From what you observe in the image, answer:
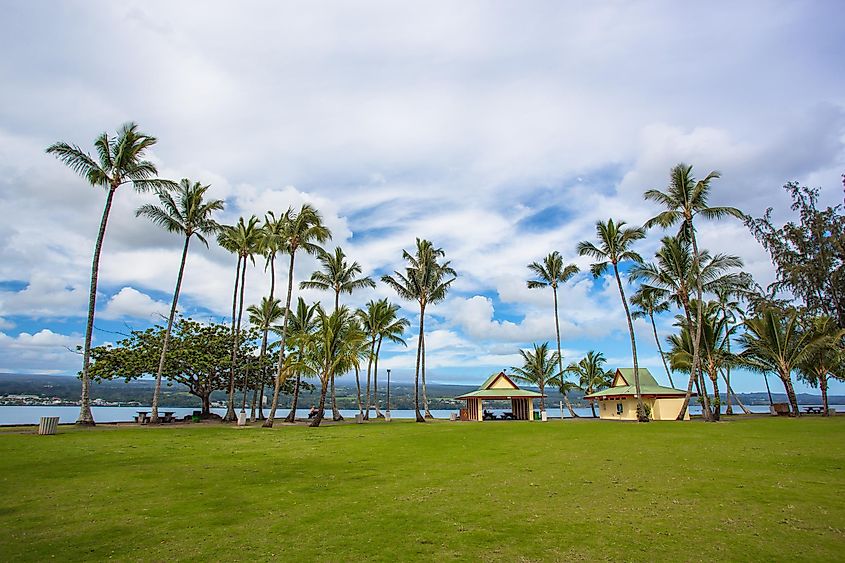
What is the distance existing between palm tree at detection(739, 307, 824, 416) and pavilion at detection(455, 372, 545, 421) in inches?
755

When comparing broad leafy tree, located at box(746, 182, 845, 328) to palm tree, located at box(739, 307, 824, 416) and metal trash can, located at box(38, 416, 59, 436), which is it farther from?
metal trash can, located at box(38, 416, 59, 436)

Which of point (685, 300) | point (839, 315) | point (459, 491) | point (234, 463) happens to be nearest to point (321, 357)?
point (234, 463)

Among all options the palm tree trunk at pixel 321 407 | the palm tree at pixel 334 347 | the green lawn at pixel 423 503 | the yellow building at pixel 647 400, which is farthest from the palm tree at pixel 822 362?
the palm tree trunk at pixel 321 407

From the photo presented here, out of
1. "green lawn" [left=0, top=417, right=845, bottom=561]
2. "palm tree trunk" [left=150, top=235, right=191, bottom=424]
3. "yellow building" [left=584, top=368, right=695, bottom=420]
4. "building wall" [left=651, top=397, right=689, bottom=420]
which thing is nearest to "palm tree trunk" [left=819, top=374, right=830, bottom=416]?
"yellow building" [left=584, top=368, right=695, bottom=420]

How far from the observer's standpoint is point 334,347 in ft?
114

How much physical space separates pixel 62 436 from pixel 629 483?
2378 cm

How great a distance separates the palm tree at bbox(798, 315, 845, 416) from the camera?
38250 mm

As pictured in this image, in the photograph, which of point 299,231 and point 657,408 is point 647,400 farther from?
point 299,231

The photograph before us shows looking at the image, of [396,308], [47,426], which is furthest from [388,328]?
[47,426]

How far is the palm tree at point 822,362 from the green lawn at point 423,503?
85.2 feet

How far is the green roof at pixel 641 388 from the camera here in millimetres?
42566

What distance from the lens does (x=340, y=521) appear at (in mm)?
8867

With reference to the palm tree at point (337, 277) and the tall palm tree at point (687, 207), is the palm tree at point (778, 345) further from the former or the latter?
the palm tree at point (337, 277)

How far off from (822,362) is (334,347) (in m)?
41.2
